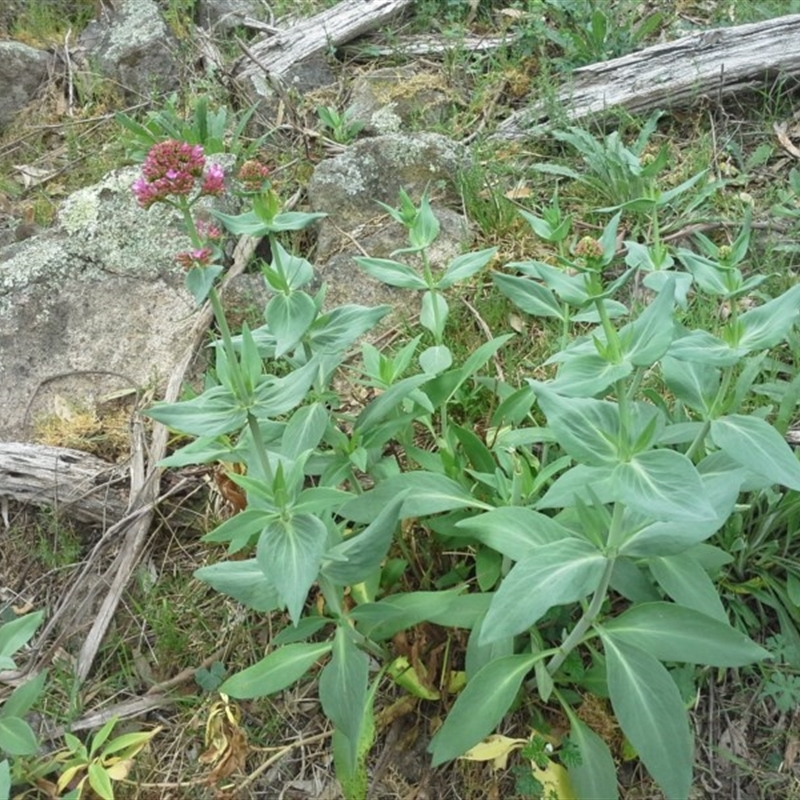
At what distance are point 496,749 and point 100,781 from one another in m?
0.98

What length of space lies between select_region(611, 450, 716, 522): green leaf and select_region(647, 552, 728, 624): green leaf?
35cm

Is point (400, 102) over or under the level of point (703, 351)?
under

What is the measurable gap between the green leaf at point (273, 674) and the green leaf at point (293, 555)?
1.23ft

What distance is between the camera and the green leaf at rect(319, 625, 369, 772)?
195 centimetres

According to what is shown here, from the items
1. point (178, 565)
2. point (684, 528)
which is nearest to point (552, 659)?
point (684, 528)

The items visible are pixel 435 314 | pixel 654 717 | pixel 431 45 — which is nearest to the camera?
pixel 654 717

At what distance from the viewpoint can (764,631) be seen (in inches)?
91.7

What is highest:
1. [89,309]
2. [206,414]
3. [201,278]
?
[201,278]

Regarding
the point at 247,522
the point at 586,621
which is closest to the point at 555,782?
the point at 586,621

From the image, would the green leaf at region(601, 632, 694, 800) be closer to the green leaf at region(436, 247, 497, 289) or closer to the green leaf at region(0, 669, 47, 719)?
the green leaf at region(436, 247, 497, 289)

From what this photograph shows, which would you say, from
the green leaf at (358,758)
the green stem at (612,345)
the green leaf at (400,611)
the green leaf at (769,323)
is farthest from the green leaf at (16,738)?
the green leaf at (769,323)

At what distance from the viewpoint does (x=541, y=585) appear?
1.71m

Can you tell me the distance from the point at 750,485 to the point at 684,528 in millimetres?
297

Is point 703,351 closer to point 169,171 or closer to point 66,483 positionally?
point 169,171
